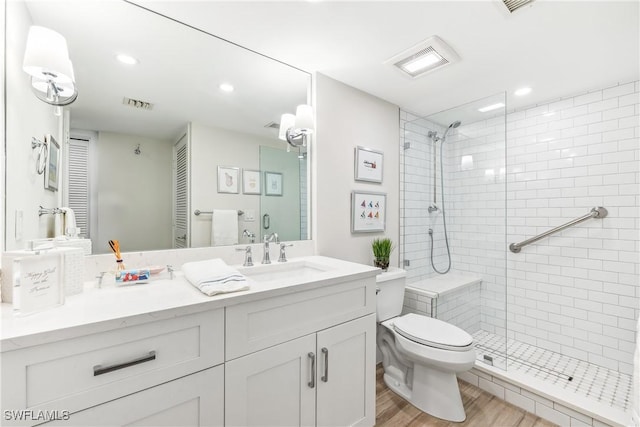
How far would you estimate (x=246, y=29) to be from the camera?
1.52 meters

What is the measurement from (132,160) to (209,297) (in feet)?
2.90

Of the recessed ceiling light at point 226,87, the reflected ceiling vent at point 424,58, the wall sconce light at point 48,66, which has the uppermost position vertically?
the reflected ceiling vent at point 424,58

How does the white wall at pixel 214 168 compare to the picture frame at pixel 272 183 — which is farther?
the picture frame at pixel 272 183

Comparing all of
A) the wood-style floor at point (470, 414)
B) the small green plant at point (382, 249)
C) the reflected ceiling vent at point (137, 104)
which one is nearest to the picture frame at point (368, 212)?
the small green plant at point (382, 249)

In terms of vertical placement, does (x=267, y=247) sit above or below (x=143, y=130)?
below

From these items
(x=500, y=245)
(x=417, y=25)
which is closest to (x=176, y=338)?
(x=417, y=25)

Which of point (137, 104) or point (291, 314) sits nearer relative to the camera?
point (291, 314)

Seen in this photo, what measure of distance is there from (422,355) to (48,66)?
7.50 feet

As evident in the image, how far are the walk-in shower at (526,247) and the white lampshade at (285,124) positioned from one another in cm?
122

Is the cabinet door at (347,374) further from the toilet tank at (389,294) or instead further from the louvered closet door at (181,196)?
the louvered closet door at (181,196)

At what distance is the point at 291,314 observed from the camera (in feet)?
3.85

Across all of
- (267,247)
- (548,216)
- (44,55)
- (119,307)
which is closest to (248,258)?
(267,247)

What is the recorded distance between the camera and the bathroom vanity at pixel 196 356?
74cm

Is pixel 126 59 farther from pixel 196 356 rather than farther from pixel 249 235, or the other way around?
pixel 196 356
